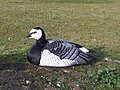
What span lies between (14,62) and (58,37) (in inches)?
352

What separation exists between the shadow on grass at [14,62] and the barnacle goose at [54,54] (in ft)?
0.95

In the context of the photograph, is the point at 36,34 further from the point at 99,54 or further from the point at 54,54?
the point at 99,54

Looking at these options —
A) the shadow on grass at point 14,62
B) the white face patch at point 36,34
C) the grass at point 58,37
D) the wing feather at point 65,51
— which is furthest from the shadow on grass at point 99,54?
the shadow on grass at point 14,62

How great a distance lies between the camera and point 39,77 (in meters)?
7.43

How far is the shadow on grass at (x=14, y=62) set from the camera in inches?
315

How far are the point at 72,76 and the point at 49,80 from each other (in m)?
0.55

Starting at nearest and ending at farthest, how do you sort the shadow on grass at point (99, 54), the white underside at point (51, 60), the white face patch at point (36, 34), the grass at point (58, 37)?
the grass at point (58, 37) → the white underside at point (51, 60) → the white face patch at point (36, 34) → the shadow on grass at point (99, 54)

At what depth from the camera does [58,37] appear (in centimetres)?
1733

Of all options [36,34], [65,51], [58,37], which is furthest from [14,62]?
[58,37]

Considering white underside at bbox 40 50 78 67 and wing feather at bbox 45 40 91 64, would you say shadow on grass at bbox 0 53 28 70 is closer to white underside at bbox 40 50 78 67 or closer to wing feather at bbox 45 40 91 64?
white underside at bbox 40 50 78 67

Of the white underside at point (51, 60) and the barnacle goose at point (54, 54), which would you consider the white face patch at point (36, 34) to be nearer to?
the barnacle goose at point (54, 54)

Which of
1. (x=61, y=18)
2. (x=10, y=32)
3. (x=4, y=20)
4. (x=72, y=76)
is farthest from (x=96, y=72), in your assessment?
(x=61, y=18)

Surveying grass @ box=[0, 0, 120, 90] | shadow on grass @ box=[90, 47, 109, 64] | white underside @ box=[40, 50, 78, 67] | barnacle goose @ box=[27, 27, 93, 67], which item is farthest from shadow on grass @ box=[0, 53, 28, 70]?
shadow on grass @ box=[90, 47, 109, 64]

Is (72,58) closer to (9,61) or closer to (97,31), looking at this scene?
(9,61)
